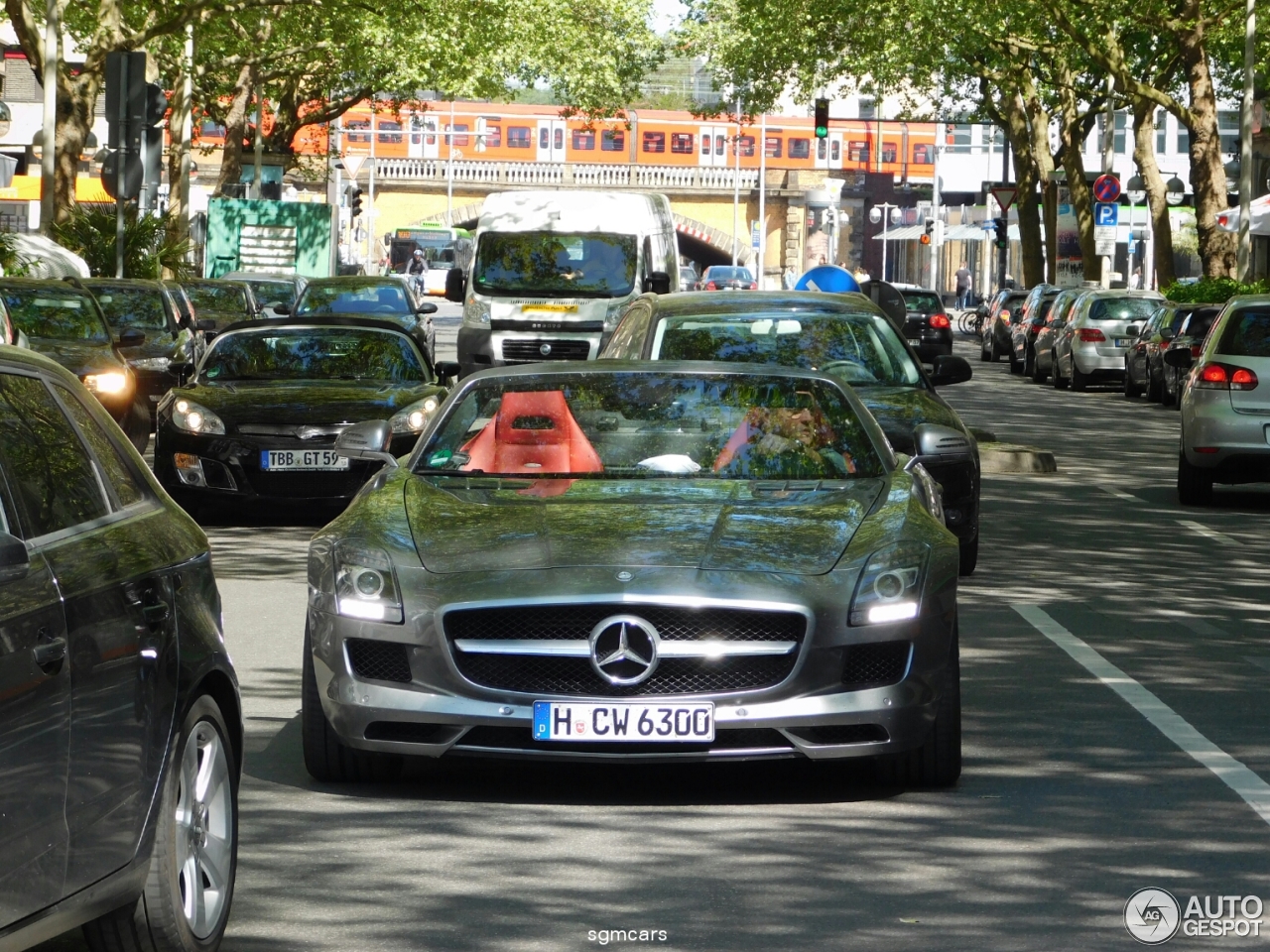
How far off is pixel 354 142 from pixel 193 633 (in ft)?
392

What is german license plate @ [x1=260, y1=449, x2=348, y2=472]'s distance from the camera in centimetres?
1535

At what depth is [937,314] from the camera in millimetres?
48219

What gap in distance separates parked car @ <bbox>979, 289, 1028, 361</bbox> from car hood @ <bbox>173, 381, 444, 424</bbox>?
35.8m

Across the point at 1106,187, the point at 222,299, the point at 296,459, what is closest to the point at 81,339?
the point at 296,459

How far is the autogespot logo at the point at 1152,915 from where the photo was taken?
5.55m

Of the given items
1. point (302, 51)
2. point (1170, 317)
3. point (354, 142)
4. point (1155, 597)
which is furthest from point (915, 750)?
point (354, 142)

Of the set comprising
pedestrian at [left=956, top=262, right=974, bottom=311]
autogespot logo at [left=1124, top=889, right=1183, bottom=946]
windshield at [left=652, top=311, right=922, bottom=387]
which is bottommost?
pedestrian at [left=956, top=262, right=974, bottom=311]

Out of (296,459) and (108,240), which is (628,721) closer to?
(296,459)

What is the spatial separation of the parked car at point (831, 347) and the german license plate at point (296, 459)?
2460 mm

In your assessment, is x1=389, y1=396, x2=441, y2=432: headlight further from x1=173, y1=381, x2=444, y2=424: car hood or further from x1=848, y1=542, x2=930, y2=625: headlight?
x1=848, y1=542, x2=930, y2=625: headlight

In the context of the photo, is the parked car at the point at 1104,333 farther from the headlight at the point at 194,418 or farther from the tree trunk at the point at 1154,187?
the headlight at the point at 194,418

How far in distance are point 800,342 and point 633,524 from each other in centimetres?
602

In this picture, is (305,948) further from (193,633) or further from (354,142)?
(354,142)

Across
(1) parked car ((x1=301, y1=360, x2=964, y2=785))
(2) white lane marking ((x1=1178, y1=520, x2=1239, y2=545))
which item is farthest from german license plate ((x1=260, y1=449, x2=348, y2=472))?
(1) parked car ((x1=301, y1=360, x2=964, y2=785))
